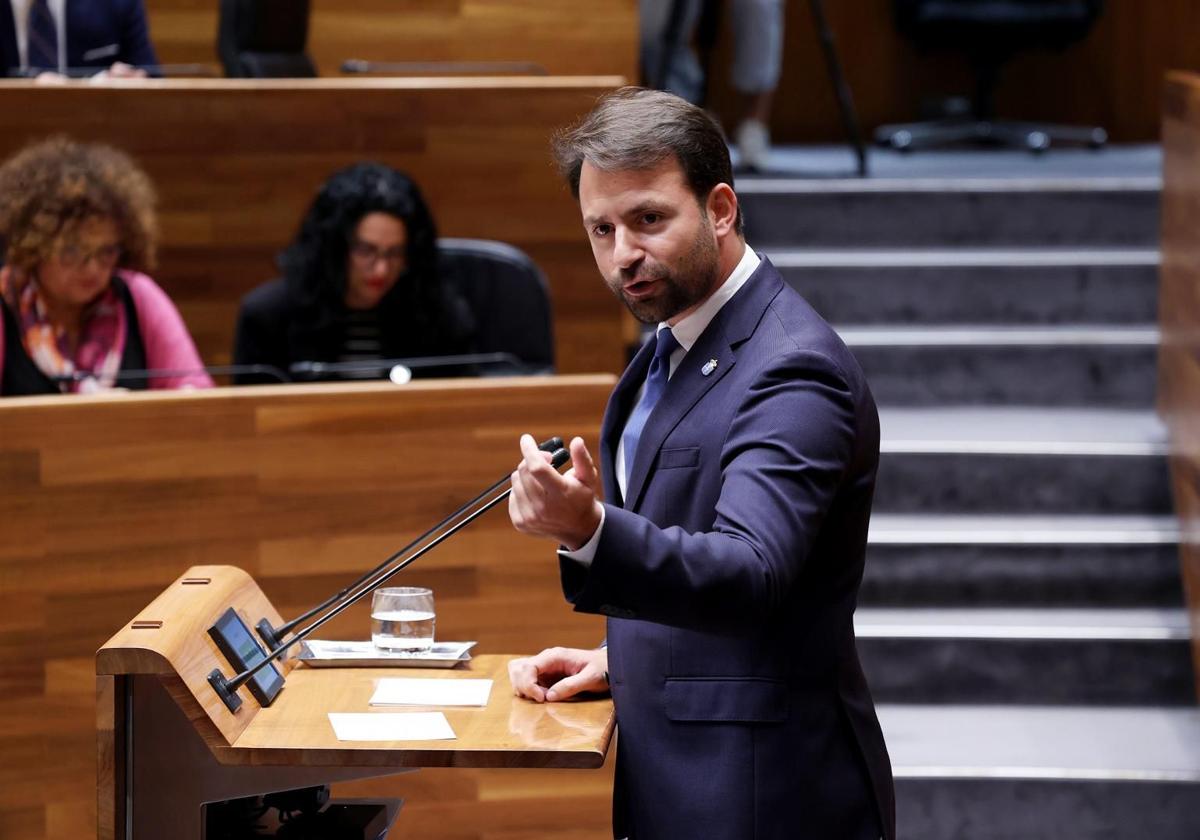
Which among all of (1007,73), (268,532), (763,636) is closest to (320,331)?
(268,532)

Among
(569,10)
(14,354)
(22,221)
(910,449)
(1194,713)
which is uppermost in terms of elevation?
(569,10)

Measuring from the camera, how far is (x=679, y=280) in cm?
157

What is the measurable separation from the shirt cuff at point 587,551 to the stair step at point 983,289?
325cm

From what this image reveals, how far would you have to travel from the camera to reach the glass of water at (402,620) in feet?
6.35

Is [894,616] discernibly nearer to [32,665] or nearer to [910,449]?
[910,449]

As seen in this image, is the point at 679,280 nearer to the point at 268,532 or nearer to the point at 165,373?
the point at 268,532

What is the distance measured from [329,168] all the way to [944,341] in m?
1.58

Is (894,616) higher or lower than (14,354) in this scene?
lower

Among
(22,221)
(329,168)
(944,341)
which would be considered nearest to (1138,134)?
(944,341)

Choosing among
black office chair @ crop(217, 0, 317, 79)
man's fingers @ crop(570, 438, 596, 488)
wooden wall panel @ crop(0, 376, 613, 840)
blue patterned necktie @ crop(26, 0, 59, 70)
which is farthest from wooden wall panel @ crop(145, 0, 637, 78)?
man's fingers @ crop(570, 438, 596, 488)

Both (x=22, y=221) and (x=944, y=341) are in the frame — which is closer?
(x=22, y=221)

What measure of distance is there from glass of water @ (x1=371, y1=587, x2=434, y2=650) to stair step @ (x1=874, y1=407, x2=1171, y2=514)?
6.94 feet

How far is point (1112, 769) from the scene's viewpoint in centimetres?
322

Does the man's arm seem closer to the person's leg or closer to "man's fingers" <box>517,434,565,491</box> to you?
"man's fingers" <box>517,434,565,491</box>
